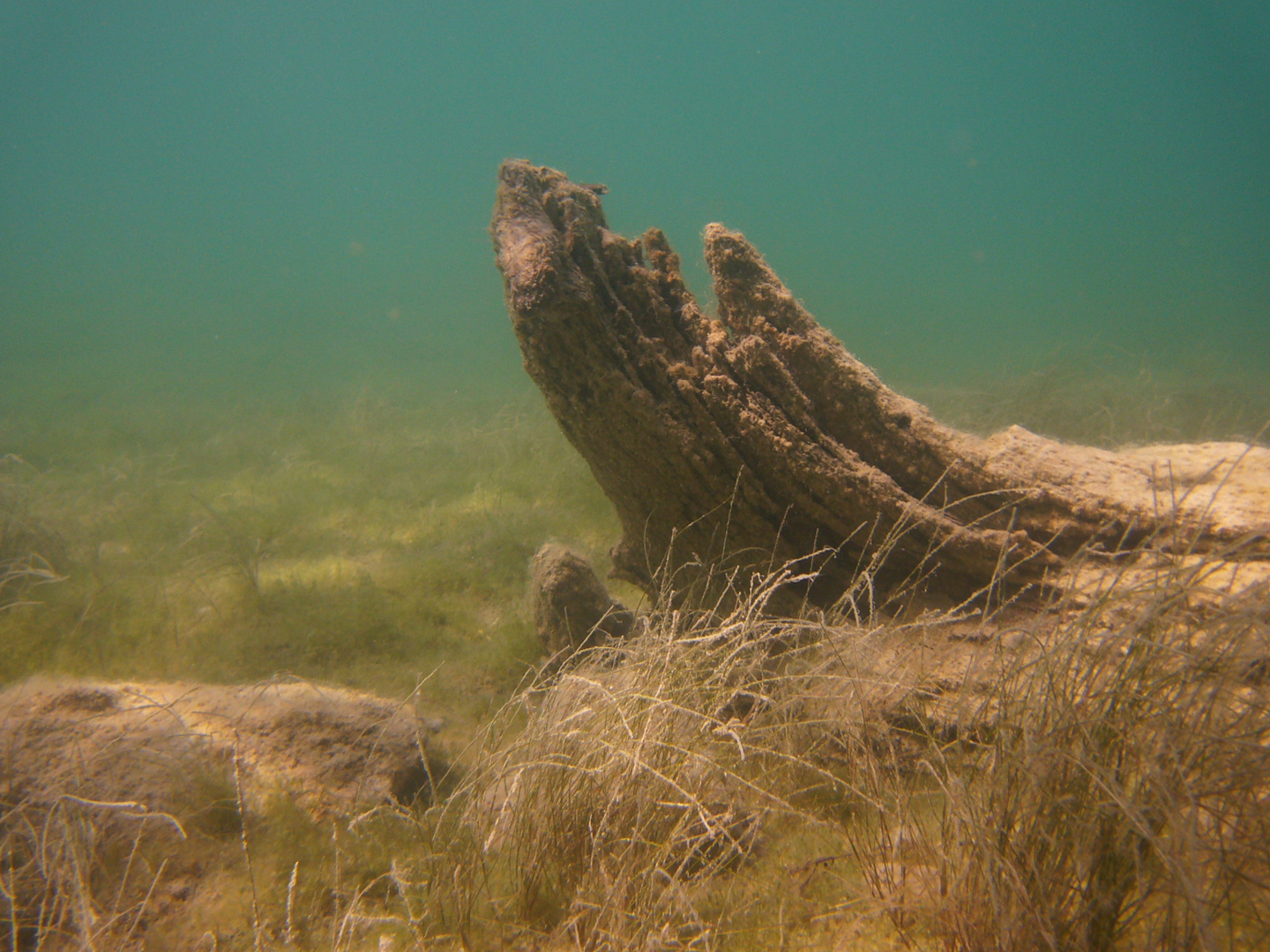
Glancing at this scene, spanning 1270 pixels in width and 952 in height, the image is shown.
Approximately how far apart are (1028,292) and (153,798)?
7974 centimetres

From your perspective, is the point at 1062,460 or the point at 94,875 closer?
the point at 94,875

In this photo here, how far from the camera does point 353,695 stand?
298 centimetres

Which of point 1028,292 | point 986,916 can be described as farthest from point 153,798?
point 1028,292

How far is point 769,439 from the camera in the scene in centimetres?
289

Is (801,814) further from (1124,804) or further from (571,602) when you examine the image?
(571,602)

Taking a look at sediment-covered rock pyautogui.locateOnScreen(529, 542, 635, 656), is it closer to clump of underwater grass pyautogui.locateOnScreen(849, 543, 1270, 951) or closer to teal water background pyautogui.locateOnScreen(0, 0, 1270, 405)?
clump of underwater grass pyautogui.locateOnScreen(849, 543, 1270, 951)

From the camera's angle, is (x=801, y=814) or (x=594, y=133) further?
(x=594, y=133)

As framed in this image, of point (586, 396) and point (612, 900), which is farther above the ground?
point (586, 396)

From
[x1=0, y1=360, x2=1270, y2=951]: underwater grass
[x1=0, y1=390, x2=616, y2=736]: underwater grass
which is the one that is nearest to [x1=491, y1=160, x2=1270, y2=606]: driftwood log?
[x1=0, y1=360, x2=1270, y2=951]: underwater grass

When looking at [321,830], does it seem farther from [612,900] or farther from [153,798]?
[612,900]

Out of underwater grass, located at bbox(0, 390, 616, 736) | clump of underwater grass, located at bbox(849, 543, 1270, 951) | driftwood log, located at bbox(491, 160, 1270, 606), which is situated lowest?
underwater grass, located at bbox(0, 390, 616, 736)

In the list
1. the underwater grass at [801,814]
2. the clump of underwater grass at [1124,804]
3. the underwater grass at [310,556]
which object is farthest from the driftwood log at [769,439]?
the underwater grass at [310,556]

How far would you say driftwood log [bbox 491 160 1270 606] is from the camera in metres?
2.76

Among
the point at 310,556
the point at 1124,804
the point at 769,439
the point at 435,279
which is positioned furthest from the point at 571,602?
the point at 435,279
